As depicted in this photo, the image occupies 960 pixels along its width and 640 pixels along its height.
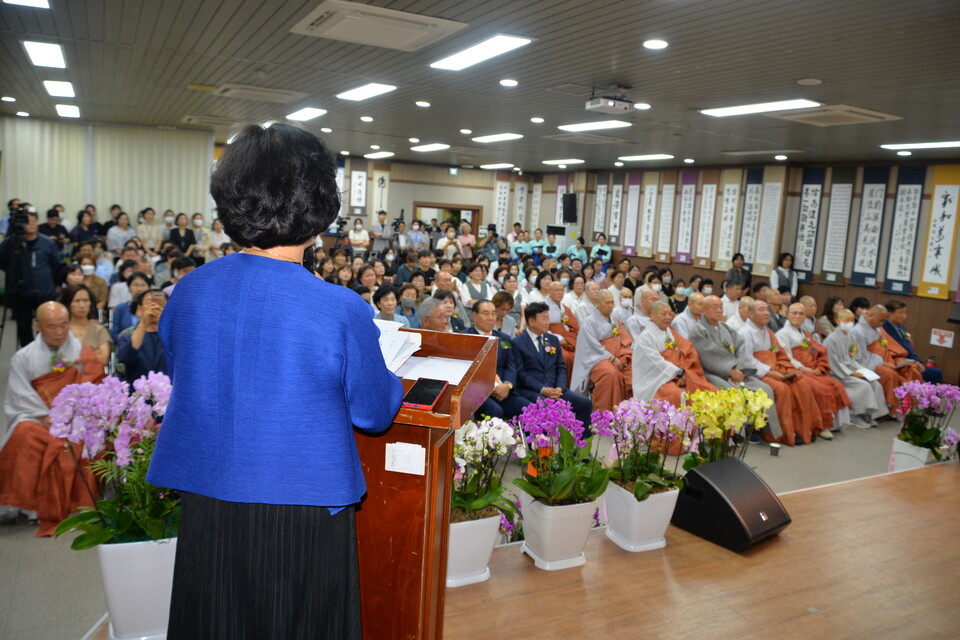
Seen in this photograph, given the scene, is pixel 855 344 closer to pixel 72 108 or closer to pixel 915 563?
pixel 915 563

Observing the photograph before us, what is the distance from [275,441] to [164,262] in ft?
26.7

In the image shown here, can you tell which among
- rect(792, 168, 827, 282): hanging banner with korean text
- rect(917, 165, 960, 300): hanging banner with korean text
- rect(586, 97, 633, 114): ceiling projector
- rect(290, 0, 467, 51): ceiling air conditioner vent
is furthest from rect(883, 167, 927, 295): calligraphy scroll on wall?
rect(290, 0, 467, 51): ceiling air conditioner vent

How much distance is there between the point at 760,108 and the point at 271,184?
6.64 m

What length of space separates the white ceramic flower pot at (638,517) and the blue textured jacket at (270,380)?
5.67 ft

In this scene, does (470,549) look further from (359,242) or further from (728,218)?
(359,242)

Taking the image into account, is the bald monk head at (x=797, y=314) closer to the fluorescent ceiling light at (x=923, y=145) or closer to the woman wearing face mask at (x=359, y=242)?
the fluorescent ceiling light at (x=923, y=145)

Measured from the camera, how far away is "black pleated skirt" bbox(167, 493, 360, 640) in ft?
4.06

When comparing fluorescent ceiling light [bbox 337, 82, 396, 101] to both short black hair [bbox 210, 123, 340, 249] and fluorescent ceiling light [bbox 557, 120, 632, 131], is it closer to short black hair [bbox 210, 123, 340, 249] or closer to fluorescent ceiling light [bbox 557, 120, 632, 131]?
fluorescent ceiling light [bbox 557, 120, 632, 131]

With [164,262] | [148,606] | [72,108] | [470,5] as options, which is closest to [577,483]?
[148,606]

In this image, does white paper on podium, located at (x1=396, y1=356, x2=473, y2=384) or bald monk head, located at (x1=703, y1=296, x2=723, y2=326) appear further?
bald monk head, located at (x1=703, y1=296, x2=723, y2=326)

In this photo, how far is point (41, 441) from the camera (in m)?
3.61

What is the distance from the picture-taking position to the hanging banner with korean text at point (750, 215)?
12070mm

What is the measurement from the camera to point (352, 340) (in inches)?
46.1

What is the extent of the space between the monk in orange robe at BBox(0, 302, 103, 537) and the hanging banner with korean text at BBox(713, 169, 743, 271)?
11.1 m
